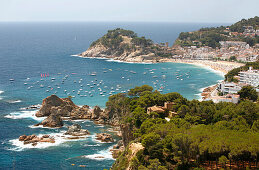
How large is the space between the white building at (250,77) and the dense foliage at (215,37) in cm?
6509

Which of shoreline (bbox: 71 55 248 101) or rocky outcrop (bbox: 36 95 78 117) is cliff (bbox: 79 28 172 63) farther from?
rocky outcrop (bbox: 36 95 78 117)

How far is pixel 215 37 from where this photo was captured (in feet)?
465

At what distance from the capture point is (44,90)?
2859 inches

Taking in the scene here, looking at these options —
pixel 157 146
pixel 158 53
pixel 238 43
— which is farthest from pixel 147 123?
pixel 238 43

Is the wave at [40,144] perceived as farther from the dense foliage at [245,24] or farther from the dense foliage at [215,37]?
the dense foliage at [245,24]

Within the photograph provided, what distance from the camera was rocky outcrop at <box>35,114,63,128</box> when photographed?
4935 cm

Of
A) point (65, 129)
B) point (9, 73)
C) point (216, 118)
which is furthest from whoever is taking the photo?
point (9, 73)

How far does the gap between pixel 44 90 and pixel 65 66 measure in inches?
1311

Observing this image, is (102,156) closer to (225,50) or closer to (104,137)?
(104,137)

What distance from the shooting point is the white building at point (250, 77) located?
228 ft

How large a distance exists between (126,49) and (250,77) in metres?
61.8

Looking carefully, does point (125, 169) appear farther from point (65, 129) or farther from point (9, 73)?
point (9, 73)

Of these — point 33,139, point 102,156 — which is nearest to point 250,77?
point 102,156

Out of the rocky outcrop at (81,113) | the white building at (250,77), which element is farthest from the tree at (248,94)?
the rocky outcrop at (81,113)
